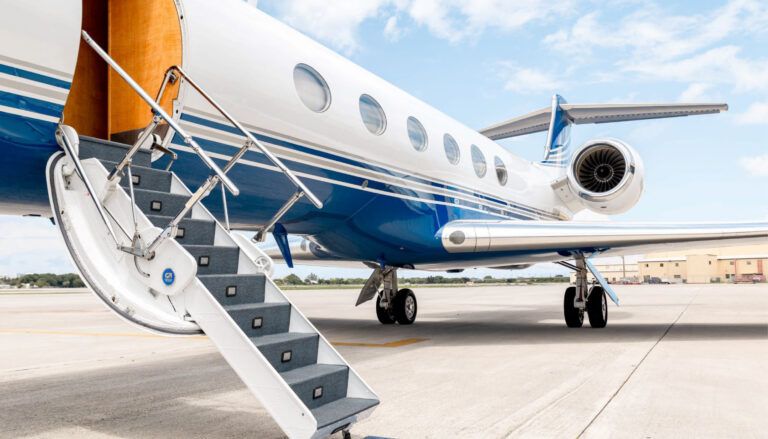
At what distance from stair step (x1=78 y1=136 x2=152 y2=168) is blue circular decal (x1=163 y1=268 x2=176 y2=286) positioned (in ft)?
4.30

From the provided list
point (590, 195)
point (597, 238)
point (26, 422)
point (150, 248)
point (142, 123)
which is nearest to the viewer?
point (150, 248)

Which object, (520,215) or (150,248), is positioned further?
(520,215)

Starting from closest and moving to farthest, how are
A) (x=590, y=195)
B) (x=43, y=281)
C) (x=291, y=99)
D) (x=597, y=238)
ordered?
(x=291, y=99) < (x=597, y=238) < (x=590, y=195) < (x=43, y=281)

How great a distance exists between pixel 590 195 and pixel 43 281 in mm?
68873

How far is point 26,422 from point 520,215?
1085 centimetres

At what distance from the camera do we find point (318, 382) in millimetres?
3914

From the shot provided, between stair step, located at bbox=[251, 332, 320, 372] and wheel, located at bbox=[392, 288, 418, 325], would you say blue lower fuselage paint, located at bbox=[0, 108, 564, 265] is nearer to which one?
wheel, located at bbox=[392, 288, 418, 325]

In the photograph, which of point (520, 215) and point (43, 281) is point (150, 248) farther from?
point (43, 281)

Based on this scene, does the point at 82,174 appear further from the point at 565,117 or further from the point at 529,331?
the point at 565,117

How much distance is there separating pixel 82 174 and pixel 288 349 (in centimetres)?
176

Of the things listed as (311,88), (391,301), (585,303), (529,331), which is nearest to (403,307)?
(391,301)

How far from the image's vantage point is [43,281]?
68.1 metres

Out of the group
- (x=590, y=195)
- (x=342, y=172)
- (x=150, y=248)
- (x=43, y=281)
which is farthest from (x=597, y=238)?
(x=43, y=281)

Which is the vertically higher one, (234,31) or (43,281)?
(234,31)
